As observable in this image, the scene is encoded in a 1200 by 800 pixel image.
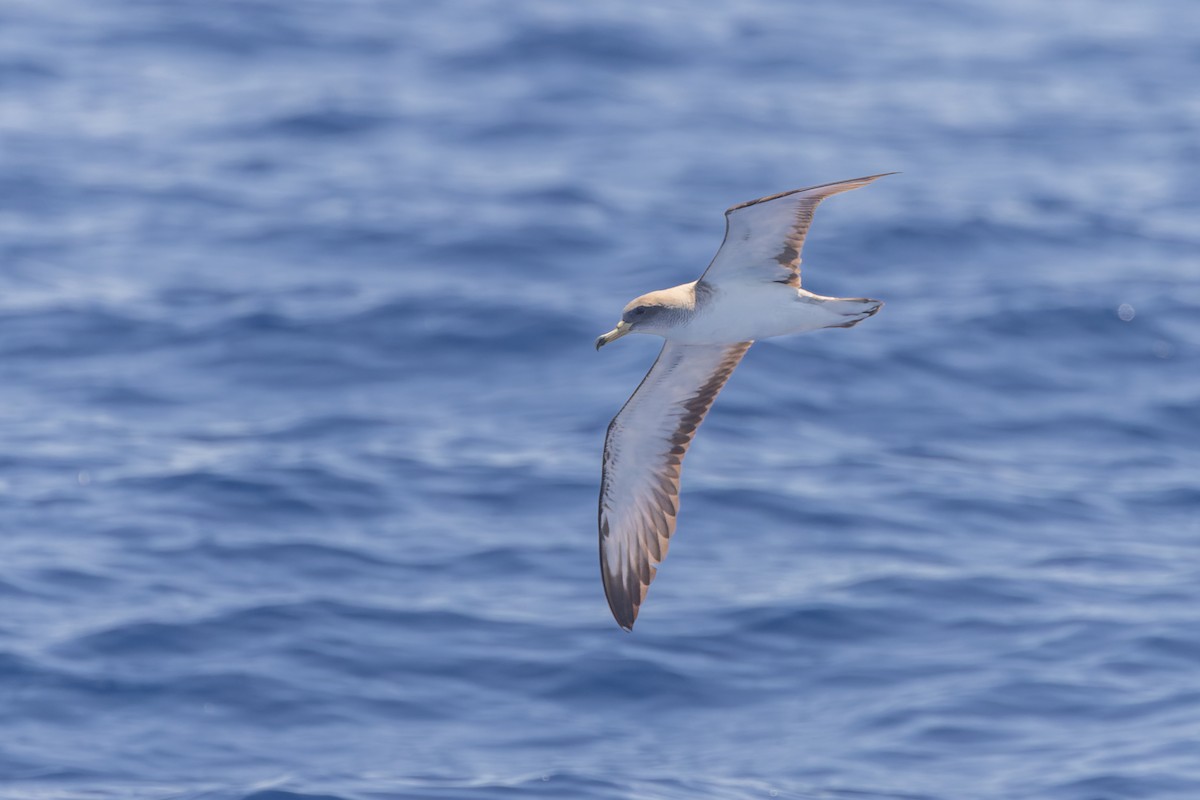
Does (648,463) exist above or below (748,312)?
below

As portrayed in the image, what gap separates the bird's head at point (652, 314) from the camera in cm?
1018

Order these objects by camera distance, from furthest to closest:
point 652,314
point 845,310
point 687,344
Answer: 1. point 687,344
2. point 652,314
3. point 845,310

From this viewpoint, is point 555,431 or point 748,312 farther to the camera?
point 555,431

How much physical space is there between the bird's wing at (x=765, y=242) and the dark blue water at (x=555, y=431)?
3934mm

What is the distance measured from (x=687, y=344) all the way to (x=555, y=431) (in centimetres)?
569

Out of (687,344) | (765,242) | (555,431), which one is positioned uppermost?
(765,242)

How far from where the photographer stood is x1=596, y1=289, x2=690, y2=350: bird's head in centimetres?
1018

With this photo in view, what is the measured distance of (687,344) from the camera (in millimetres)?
11070

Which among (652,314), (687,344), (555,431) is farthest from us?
(555,431)

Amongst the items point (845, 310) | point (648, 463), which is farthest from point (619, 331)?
point (648, 463)

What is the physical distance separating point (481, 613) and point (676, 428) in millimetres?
2990

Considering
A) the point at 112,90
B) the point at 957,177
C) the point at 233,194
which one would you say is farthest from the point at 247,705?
the point at 112,90

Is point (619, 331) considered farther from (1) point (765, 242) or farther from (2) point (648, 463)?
(2) point (648, 463)

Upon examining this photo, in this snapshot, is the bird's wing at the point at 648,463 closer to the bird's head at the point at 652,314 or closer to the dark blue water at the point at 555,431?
the bird's head at the point at 652,314
